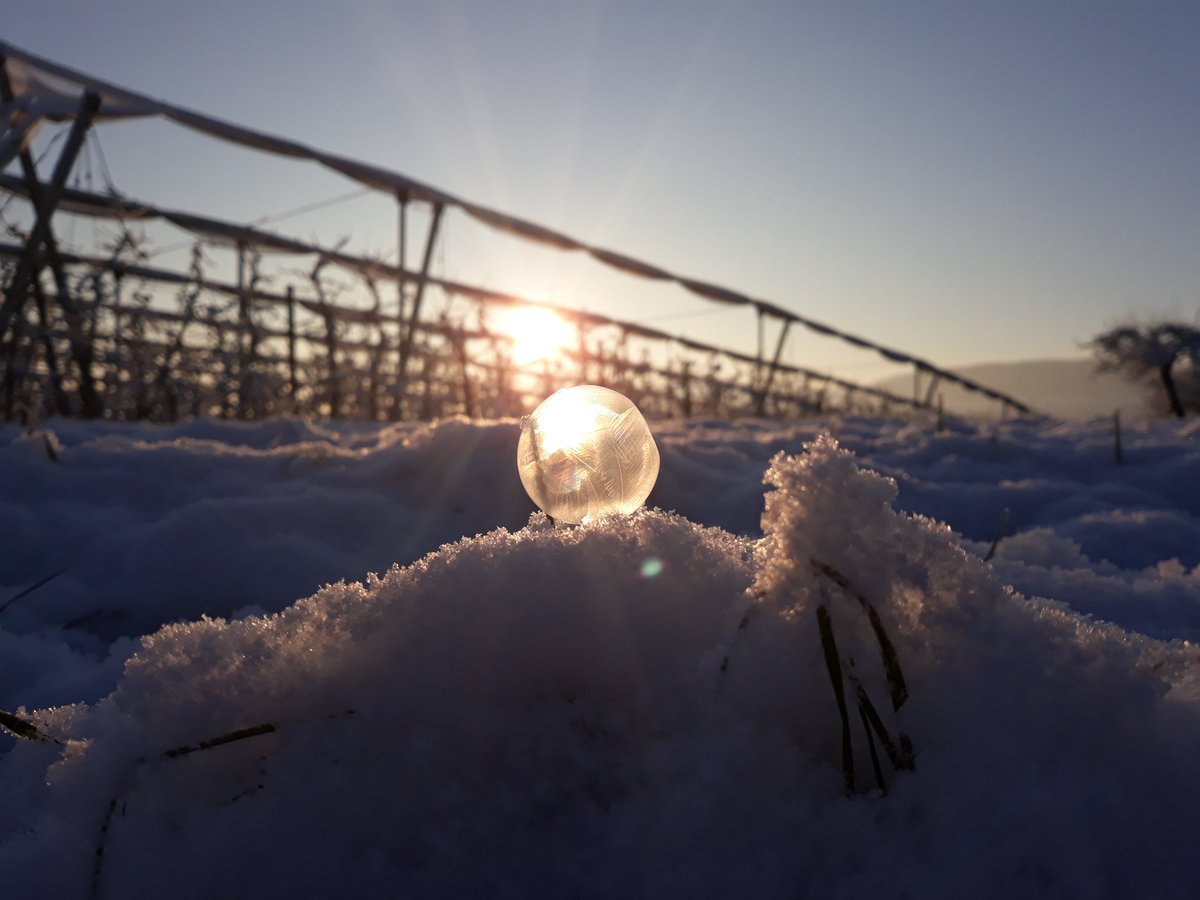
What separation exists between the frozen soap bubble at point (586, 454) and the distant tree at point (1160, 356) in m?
6.43

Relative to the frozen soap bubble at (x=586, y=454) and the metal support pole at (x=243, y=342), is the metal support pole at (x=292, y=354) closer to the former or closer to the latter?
the metal support pole at (x=243, y=342)

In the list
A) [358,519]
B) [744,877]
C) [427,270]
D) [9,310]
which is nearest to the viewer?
[744,877]

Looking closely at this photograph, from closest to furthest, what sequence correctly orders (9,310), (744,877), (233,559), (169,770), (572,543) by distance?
(744,877)
(169,770)
(572,543)
(233,559)
(9,310)

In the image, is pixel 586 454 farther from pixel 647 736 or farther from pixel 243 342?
pixel 243 342

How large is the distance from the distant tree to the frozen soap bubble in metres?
6.43

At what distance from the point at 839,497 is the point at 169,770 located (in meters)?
0.62

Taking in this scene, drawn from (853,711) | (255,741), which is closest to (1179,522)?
(853,711)

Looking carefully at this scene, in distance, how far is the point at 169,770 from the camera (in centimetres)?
71

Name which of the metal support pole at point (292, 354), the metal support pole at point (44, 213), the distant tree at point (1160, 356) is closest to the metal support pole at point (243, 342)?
the metal support pole at point (292, 354)

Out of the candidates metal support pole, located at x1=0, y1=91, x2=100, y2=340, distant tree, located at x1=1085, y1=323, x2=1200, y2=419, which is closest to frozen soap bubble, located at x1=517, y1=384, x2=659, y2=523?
metal support pole, located at x1=0, y1=91, x2=100, y2=340

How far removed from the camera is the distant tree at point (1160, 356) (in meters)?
6.29

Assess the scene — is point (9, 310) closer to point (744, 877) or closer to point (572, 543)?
point (572, 543)

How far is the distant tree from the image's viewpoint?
629 cm

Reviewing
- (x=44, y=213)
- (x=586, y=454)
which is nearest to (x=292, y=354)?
(x=44, y=213)
